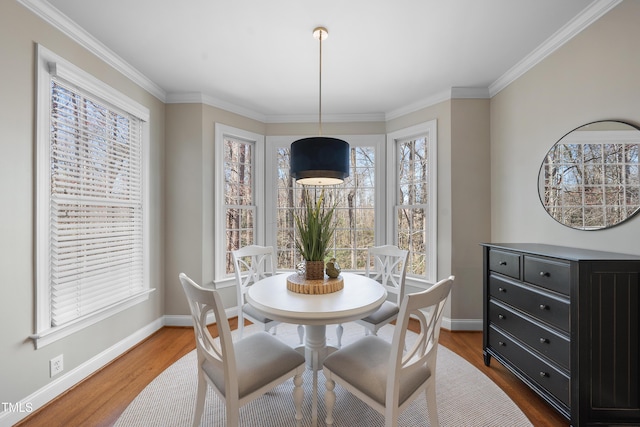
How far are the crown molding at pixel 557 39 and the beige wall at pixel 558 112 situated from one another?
4cm

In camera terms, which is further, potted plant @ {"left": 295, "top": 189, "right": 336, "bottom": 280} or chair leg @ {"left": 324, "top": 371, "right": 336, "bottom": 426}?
potted plant @ {"left": 295, "top": 189, "right": 336, "bottom": 280}

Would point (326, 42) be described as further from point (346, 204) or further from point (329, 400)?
point (329, 400)

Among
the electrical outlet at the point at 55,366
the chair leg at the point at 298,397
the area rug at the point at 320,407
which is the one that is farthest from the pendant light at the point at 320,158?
the electrical outlet at the point at 55,366

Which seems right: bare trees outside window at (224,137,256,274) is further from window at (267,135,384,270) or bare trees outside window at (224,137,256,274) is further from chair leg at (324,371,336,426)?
chair leg at (324,371,336,426)

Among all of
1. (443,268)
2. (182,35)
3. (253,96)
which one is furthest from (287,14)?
(443,268)

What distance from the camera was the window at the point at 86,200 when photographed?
188cm

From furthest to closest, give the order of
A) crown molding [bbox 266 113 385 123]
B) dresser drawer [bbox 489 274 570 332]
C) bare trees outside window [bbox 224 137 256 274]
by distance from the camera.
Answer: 1. crown molding [bbox 266 113 385 123]
2. bare trees outside window [bbox 224 137 256 274]
3. dresser drawer [bbox 489 274 570 332]

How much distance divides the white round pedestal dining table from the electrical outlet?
147 centimetres

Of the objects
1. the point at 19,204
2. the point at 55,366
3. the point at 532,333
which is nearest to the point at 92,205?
the point at 19,204

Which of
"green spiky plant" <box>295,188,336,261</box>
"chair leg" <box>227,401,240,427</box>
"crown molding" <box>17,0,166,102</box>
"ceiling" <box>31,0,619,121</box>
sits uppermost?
"ceiling" <box>31,0,619,121</box>

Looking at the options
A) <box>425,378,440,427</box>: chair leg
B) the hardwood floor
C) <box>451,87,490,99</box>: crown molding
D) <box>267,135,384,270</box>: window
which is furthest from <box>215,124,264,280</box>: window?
<box>425,378,440,427</box>: chair leg

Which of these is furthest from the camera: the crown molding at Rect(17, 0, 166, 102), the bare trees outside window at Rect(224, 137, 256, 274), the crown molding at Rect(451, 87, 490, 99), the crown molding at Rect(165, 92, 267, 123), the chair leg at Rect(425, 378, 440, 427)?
the bare trees outside window at Rect(224, 137, 256, 274)

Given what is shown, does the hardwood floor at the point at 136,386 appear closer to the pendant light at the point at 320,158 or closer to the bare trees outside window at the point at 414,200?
the bare trees outside window at the point at 414,200

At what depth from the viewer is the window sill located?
181 cm
